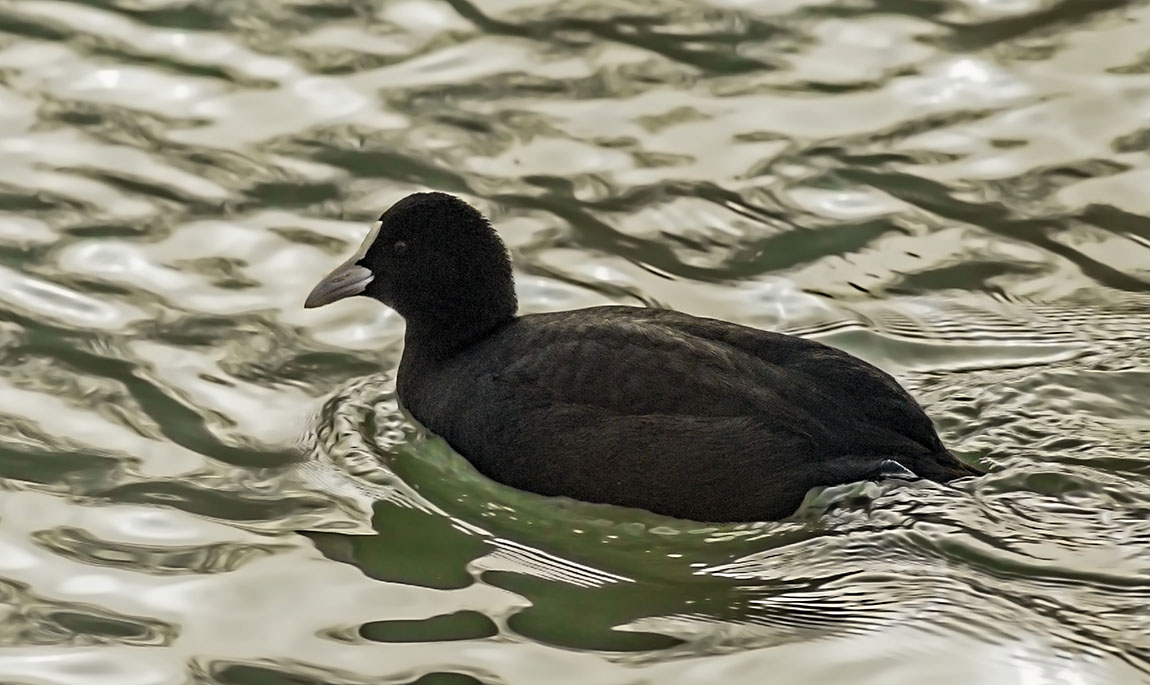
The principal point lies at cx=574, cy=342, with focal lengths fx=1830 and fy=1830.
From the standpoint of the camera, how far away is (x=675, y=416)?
546cm

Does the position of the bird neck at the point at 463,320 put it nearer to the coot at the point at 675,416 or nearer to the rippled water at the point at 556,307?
the coot at the point at 675,416

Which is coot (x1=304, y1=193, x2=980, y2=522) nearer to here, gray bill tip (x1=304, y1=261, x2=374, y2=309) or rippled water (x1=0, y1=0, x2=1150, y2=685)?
rippled water (x1=0, y1=0, x2=1150, y2=685)

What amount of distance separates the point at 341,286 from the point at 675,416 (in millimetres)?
1458

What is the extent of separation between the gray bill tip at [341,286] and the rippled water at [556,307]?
14.3 inches

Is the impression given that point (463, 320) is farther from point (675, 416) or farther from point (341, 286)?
point (675, 416)

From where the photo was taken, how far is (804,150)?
327 inches

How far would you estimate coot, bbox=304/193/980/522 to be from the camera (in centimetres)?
538

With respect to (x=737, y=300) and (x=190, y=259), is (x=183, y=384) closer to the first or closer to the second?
(x=190, y=259)

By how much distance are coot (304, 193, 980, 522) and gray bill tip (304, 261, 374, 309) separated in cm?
52

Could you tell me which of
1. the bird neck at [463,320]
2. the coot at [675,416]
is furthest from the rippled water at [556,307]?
the bird neck at [463,320]

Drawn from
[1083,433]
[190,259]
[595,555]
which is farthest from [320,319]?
[1083,433]

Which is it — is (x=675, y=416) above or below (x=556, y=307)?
above

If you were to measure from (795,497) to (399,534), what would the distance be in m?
1.20

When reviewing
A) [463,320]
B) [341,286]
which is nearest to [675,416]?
[463,320]
